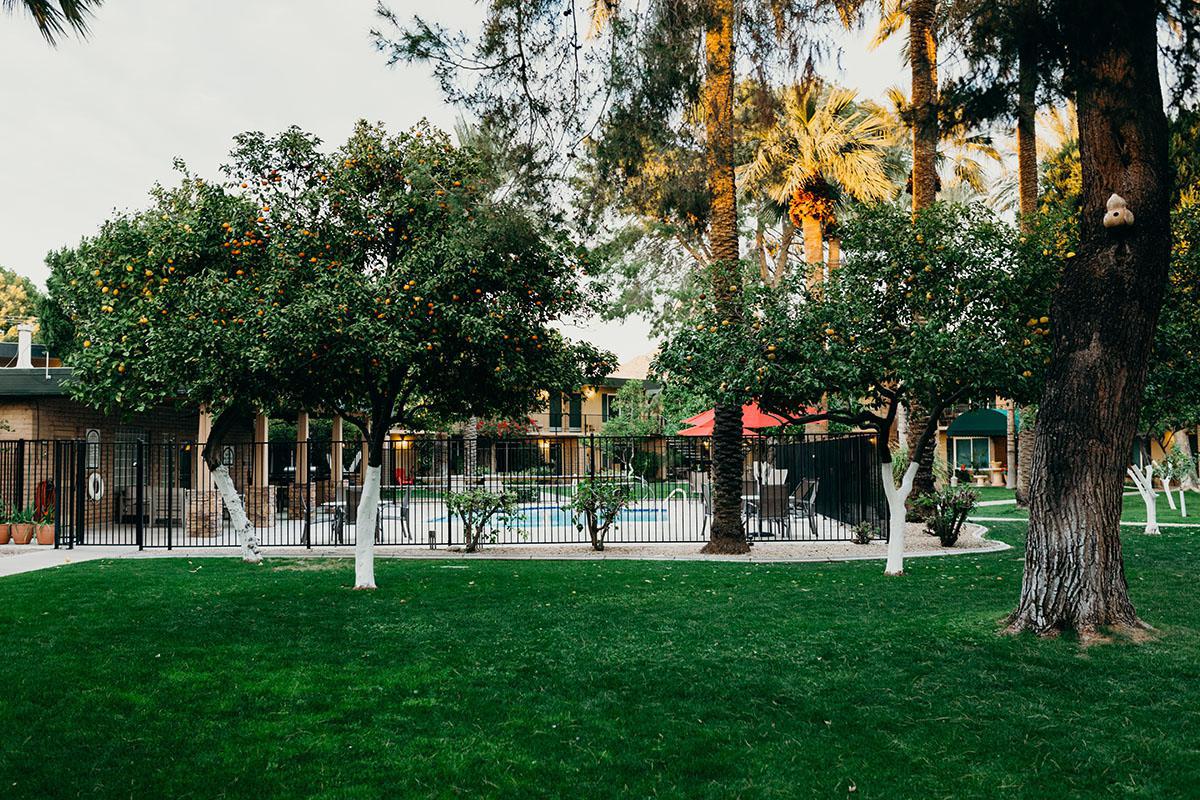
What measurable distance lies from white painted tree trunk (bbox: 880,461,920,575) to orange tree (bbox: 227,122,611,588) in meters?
4.12

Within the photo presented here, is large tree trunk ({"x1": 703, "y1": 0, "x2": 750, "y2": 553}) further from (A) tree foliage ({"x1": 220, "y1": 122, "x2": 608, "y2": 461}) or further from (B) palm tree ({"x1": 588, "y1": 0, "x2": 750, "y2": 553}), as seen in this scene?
(A) tree foliage ({"x1": 220, "y1": 122, "x2": 608, "y2": 461})

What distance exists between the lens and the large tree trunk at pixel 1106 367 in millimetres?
6406

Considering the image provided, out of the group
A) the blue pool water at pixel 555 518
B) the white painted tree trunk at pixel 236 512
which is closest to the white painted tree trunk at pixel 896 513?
the blue pool water at pixel 555 518

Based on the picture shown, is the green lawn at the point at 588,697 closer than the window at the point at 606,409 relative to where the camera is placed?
Yes

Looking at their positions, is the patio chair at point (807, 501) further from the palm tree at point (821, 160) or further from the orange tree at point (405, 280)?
the orange tree at point (405, 280)

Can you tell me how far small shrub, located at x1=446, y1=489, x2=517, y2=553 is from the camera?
1389 centimetres

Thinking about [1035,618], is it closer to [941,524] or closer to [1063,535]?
[1063,535]

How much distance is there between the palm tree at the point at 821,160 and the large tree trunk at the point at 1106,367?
1337 centimetres

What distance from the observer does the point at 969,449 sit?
123 ft

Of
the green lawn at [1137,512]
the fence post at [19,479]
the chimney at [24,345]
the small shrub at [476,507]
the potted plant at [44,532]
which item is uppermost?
the chimney at [24,345]

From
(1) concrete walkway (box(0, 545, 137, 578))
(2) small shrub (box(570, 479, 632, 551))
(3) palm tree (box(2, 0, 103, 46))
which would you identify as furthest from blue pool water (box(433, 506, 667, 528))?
(3) palm tree (box(2, 0, 103, 46))

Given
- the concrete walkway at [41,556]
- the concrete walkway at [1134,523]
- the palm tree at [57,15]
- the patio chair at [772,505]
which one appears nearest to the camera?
the palm tree at [57,15]

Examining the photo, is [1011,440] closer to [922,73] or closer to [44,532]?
[922,73]

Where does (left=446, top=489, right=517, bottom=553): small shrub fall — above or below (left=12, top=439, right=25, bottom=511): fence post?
below
